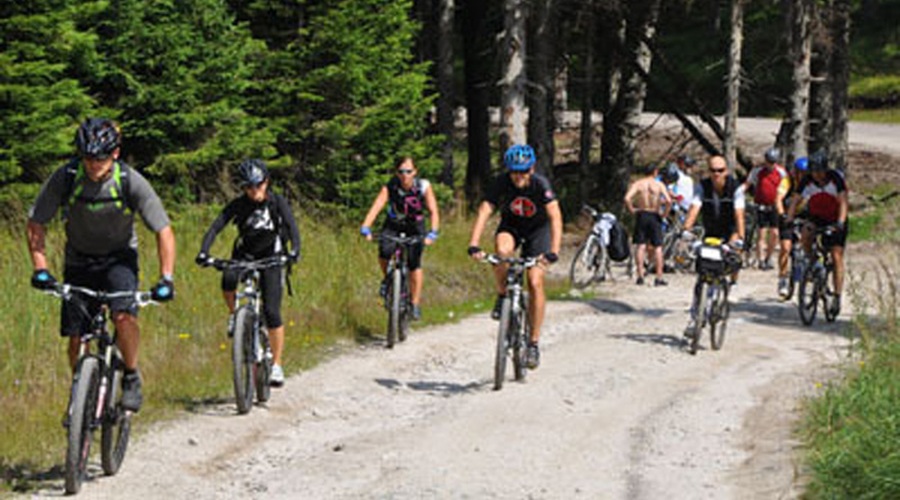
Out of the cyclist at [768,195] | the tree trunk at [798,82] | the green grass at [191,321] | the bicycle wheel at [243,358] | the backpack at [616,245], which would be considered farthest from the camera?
the tree trunk at [798,82]

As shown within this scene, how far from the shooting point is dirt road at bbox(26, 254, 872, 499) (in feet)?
29.5

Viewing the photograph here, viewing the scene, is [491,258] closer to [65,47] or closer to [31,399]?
[31,399]

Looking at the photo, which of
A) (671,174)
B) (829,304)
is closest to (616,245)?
(671,174)

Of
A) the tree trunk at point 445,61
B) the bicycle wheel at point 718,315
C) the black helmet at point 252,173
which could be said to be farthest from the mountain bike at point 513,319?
the tree trunk at point 445,61

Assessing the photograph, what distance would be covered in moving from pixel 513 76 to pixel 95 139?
53.8 ft

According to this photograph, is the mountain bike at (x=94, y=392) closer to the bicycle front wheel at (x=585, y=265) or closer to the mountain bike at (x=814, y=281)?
the mountain bike at (x=814, y=281)

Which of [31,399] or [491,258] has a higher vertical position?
[491,258]

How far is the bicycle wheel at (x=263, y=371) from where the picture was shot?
11.3m

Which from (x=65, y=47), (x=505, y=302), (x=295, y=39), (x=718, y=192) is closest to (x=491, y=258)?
(x=505, y=302)

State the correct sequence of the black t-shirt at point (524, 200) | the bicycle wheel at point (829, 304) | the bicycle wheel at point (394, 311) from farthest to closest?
the bicycle wheel at point (829, 304)
the bicycle wheel at point (394, 311)
the black t-shirt at point (524, 200)

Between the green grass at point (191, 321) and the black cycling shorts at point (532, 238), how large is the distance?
261cm

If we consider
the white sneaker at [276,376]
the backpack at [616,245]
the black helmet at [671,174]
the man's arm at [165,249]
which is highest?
the black helmet at [671,174]

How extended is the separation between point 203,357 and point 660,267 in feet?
32.9

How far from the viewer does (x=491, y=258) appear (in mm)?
12164
